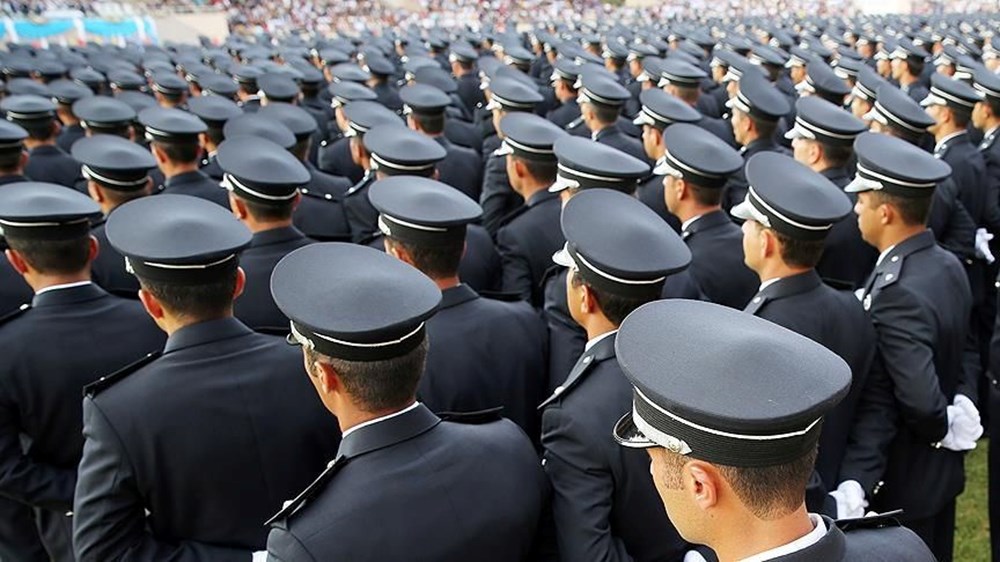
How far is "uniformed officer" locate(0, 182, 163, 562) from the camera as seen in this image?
9.32ft

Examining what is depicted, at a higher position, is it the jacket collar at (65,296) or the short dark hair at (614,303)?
the short dark hair at (614,303)

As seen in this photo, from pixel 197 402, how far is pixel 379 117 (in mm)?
3570

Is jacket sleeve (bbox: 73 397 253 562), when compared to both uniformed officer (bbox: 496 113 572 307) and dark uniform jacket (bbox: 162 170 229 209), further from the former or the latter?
dark uniform jacket (bbox: 162 170 229 209)

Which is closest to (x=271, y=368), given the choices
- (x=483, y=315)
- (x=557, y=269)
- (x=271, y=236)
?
(x=483, y=315)

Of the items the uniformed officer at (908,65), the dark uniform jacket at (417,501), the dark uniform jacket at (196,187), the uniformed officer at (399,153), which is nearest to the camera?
the dark uniform jacket at (417,501)

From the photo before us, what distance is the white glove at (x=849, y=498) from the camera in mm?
3070

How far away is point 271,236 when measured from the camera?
3693 mm

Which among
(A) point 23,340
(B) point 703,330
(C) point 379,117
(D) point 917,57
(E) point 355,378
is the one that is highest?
(B) point 703,330

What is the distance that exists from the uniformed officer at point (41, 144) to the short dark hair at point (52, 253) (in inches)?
128

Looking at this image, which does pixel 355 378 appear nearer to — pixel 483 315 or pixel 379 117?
pixel 483 315

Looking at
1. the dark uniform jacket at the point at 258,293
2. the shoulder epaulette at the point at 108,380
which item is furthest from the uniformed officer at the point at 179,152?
the shoulder epaulette at the point at 108,380

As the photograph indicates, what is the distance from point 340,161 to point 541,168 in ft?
9.34

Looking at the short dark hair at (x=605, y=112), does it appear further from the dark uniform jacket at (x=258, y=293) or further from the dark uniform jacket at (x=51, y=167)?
the dark uniform jacket at (x=51, y=167)

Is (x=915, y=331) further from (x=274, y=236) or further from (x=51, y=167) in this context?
(x=51, y=167)
